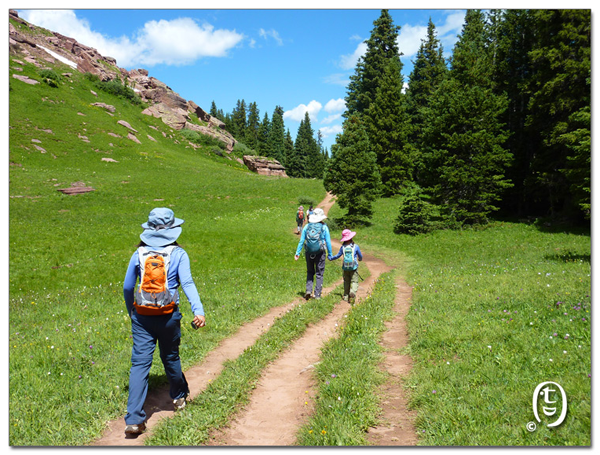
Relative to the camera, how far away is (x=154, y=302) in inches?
183

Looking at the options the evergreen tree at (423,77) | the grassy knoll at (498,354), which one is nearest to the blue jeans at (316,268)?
the grassy knoll at (498,354)

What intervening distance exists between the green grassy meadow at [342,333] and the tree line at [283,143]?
74233 mm

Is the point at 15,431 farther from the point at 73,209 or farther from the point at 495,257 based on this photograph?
the point at 73,209

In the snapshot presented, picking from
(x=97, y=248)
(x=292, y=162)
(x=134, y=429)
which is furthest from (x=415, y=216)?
(x=292, y=162)

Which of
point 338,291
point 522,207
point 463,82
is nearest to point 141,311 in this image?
point 338,291

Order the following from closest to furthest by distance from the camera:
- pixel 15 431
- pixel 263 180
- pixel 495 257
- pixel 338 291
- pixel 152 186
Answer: pixel 15 431
pixel 338 291
pixel 495 257
pixel 152 186
pixel 263 180

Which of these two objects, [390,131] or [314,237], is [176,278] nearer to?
[314,237]

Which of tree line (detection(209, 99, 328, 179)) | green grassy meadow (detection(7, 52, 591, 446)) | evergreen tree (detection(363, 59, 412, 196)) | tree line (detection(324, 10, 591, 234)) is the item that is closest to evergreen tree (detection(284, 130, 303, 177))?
tree line (detection(209, 99, 328, 179))

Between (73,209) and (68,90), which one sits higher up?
(68,90)

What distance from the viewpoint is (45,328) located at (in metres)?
9.46

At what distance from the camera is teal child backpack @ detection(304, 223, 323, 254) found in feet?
35.8

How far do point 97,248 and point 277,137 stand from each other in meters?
96.4

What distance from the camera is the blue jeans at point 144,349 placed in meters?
4.73

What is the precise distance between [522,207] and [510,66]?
13535 mm
